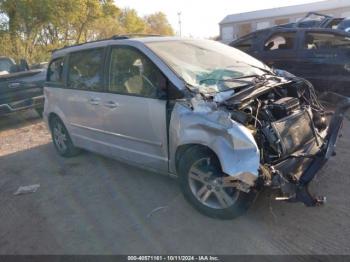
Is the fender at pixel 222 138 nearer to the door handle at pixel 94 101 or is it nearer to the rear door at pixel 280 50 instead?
the door handle at pixel 94 101

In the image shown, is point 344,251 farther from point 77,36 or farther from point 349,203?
point 77,36

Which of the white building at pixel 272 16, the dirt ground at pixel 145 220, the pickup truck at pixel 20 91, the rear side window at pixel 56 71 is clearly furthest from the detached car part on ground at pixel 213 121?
the white building at pixel 272 16

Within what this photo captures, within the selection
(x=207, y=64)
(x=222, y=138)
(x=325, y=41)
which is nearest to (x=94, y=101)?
(x=207, y=64)

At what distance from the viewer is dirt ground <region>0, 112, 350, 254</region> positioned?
10.2 ft

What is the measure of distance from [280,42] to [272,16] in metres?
29.8

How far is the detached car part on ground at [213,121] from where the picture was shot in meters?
3.11

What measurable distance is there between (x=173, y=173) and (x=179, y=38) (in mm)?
1838

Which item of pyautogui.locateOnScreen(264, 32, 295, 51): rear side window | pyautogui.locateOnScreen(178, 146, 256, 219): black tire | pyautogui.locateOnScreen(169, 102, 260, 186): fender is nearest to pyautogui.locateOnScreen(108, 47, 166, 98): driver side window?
pyautogui.locateOnScreen(169, 102, 260, 186): fender

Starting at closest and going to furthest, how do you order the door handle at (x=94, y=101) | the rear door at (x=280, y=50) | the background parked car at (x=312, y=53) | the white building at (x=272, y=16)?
the door handle at (x=94, y=101) → the background parked car at (x=312, y=53) → the rear door at (x=280, y=50) → the white building at (x=272, y=16)

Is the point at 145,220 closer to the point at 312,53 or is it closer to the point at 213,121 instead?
the point at 213,121

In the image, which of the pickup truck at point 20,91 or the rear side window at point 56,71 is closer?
the rear side window at point 56,71

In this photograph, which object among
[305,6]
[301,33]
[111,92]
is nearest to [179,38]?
[111,92]

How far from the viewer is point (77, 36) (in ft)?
76.1

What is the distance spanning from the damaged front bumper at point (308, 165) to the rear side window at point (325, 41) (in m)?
3.44
